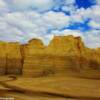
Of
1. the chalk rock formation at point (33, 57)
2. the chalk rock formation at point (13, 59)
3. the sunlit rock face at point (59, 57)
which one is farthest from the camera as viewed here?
the chalk rock formation at point (13, 59)

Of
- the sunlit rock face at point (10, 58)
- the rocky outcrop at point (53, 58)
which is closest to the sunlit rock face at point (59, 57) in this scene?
the rocky outcrop at point (53, 58)

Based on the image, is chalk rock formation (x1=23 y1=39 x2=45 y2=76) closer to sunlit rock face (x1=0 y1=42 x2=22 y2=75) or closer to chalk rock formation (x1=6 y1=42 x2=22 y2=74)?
chalk rock formation (x1=6 y1=42 x2=22 y2=74)

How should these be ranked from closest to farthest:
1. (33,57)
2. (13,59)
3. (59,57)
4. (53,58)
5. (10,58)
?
(59,57), (53,58), (33,57), (13,59), (10,58)

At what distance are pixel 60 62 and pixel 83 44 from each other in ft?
23.9

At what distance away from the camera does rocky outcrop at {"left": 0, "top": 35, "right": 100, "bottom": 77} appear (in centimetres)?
5772

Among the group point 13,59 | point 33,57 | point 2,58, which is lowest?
point 13,59

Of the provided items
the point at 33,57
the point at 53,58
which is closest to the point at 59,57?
the point at 53,58

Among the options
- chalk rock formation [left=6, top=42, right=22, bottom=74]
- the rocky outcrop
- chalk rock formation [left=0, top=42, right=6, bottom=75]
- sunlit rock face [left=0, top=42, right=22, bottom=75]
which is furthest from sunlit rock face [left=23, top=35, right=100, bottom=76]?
chalk rock formation [left=0, top=42, right=6, bottom=75]

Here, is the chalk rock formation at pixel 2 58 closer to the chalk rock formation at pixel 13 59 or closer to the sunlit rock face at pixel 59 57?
the chalk rock formation at pixel 13 59

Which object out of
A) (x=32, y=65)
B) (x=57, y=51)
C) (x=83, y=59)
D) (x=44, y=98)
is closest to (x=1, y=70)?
(x=32, y=65)

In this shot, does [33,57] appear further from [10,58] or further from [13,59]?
[10,58]

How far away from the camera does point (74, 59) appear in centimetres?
5775

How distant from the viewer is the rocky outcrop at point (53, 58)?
2272 inches

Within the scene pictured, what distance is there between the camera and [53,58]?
2328 inches
